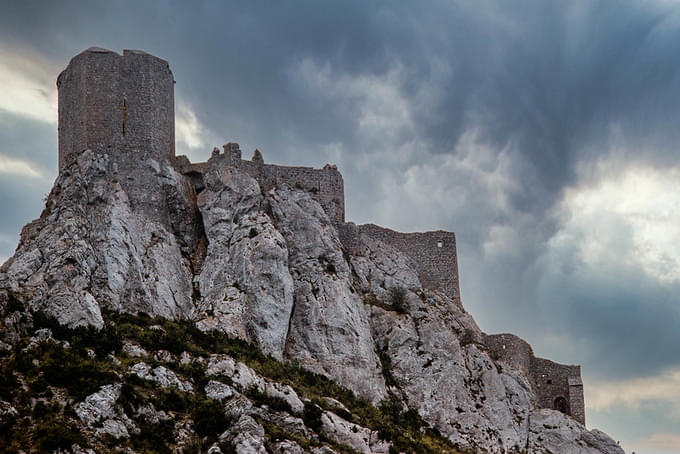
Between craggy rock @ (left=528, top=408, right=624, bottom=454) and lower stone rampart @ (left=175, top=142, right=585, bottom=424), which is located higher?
lower stone rampart @ (left=175, top=142, right=585, bottom=424)

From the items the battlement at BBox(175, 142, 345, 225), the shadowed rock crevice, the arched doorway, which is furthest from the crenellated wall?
the arched doorway

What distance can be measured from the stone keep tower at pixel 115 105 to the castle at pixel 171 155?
6 cm

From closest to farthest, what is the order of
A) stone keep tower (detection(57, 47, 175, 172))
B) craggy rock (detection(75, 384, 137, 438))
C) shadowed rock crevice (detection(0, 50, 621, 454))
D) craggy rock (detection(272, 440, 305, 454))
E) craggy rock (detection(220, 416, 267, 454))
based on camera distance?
craggy rock (detection(75, 384, 137, 438))
craggy rock (detection(220, 416, 267, 454))
craggy rock (detection(272, 440, 305, 454))
shadowed rock crevice (detection(0, 50, 621, 454))
stone keep tower (detection(57, 47, 175, 172))

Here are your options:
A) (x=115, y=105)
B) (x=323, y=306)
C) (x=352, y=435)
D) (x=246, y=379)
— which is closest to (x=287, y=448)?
(x=352, y=435)

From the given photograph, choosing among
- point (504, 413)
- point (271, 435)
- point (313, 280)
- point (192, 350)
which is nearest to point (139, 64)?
point (313, 280)

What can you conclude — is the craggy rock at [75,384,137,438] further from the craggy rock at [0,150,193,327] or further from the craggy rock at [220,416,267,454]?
the craggy rock at [0,150,193,327]

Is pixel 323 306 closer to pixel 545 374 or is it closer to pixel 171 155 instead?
pixel 171 155

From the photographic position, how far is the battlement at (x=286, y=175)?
199 ft

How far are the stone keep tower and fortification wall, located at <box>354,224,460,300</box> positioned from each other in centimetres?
1599

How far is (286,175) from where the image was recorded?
6300 cm

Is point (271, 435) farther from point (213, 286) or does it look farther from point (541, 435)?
point (541, 435)

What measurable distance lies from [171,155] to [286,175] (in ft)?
25.6

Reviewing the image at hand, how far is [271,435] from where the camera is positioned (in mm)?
41281

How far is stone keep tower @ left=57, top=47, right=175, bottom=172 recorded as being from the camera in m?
57.7
